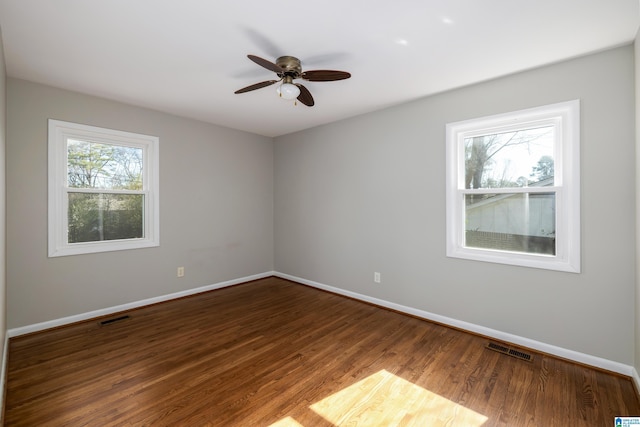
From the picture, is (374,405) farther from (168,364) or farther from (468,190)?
(468,190)

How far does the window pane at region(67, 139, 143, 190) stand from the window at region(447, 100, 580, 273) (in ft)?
12.4

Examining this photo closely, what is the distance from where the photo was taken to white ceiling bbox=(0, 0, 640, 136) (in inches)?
73.1

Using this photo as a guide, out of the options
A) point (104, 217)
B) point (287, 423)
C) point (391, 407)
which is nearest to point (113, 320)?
point (104, 217)

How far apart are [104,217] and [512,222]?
4482 mm

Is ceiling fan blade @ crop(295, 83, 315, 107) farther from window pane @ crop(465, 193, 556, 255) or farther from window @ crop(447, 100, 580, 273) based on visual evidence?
window pane @ crop(465, 193, 556, 255)

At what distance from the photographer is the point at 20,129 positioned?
9.42 feet

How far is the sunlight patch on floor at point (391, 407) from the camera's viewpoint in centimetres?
180

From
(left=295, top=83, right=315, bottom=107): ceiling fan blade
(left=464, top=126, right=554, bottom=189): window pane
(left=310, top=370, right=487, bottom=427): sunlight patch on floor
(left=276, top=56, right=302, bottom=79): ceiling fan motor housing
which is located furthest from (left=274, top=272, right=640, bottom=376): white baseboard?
(left=276, top=56, right=302, bottom=79): ceiling fan motor housing

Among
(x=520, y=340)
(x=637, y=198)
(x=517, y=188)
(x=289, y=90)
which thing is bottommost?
(x=520, y=340)

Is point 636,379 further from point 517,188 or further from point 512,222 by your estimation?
point 517,188

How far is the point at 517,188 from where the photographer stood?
9.05ft

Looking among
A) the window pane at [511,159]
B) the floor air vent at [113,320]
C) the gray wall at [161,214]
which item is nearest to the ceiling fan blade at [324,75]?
the window pane at [511,159]

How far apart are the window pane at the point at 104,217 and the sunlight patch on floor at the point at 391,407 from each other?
3132 millimetres

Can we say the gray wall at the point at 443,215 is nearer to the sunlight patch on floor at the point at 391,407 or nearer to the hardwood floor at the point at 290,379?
the hardwood floor at the point at 290,379
